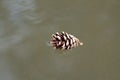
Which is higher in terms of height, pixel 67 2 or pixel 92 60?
pixel 67 2

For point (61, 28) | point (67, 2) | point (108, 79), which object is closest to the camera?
point (108, 79)

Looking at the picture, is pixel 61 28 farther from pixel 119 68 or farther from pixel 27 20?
pixel 119 68

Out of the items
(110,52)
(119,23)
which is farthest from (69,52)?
(119,23)

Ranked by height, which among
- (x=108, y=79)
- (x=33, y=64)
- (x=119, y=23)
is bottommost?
(x=108, y=79)

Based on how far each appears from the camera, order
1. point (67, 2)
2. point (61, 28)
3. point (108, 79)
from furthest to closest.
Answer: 1. point (67, 2)
2. point (61, 28)
3. point (108, 79)
